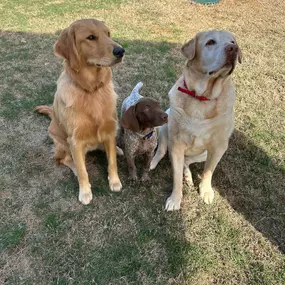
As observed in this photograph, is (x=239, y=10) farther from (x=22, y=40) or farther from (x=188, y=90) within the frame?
(x=188, y=90)

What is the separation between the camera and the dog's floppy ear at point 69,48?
8.70 ft

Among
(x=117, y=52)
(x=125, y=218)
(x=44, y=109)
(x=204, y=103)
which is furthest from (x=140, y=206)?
(x=44, y=109)

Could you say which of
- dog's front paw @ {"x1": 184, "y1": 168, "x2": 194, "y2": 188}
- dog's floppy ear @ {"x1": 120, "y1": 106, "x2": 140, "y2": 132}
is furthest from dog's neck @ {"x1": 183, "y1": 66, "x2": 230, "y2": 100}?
dog's front paw @ {"x1": 184, "y1": 168, "x2": 194, "y2": 188}

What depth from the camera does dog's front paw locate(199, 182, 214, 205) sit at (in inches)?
124

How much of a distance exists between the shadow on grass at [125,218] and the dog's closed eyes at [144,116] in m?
0.64

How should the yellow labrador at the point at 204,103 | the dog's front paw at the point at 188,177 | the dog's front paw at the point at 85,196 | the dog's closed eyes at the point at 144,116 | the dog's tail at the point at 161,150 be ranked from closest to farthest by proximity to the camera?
the yellow labrador at the point at 204,103 → the dog's closed eyes at the point at 144,116 → the dog's front paw at the point at 85,196 → the dog's front paw at the point at 188,177 → the dog's tail at the point at 161,150

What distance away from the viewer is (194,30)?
20.7 feet

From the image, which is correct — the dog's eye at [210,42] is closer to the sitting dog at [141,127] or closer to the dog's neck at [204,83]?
the dog's neck at [204,83]

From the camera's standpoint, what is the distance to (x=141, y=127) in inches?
123

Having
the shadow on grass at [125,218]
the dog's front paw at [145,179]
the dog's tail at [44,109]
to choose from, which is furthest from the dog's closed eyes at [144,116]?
the dog's tail at [44,109]

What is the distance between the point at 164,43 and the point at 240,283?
4.25 metres

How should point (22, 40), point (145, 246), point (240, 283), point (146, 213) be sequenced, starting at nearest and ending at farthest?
point (240, 283) → point (145, 246) → point (146, 213) → point (22, 40)

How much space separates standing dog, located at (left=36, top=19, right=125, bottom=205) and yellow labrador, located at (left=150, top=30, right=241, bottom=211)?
567 millimetres

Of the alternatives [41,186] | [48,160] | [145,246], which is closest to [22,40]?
[48,160]
